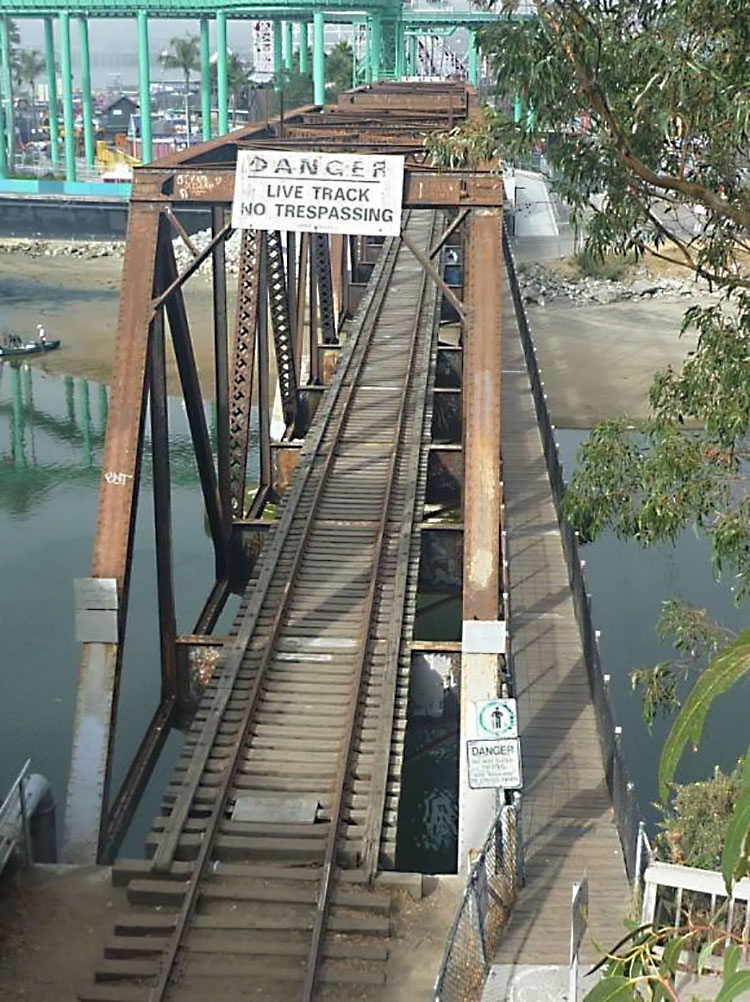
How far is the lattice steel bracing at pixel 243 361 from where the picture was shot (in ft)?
75.2

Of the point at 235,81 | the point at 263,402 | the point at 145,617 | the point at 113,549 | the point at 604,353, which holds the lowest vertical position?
the point at 145,617

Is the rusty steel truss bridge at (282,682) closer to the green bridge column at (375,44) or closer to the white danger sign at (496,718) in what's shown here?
the white danger sign at (496,718)

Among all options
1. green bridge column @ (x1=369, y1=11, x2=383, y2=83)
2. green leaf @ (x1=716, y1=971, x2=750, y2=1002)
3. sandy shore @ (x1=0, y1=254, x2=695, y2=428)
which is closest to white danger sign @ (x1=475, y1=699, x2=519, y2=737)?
green leaf @ (x1=716, y1=971, x2=750, y2=1002)

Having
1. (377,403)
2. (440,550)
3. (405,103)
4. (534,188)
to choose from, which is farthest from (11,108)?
(440,550)

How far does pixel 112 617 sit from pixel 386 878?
413 cm

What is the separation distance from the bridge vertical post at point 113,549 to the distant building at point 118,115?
16135 cm

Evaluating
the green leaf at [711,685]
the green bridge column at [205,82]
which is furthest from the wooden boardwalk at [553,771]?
the green bridge column at [205,82]

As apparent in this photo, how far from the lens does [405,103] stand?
44375 millimetres

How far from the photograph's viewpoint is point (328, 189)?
46.0 feet

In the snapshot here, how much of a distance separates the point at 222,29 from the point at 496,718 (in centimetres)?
7854

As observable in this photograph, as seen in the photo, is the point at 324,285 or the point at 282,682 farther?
the point at 324,285

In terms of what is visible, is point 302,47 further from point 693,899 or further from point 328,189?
point 693,899

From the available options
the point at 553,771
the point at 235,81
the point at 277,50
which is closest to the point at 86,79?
the point at 277,50

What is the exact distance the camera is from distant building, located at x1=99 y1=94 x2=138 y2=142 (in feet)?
559
